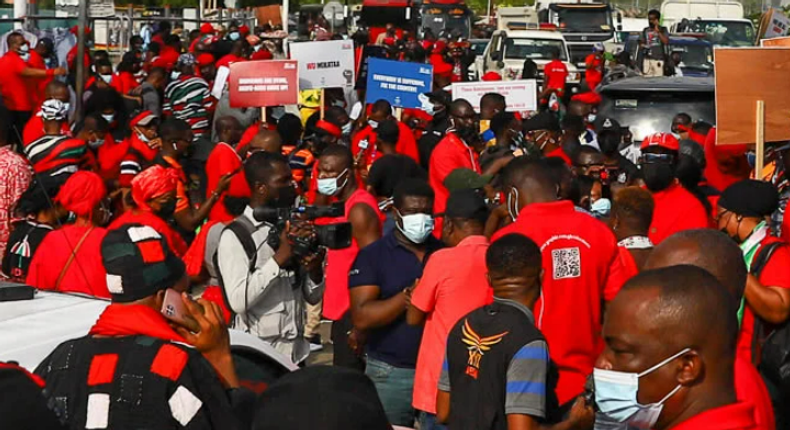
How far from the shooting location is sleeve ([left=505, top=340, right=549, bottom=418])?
4.55 m

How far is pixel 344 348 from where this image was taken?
6.47 metres

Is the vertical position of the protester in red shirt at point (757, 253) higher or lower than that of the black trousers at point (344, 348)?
higher

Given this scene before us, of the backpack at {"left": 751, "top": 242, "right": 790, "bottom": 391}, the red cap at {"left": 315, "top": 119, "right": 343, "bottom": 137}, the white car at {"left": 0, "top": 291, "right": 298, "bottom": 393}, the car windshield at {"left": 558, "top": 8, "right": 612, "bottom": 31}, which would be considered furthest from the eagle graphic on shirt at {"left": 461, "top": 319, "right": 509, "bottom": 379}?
A: the car windshield at {"left": 558, "top": 8, "right": 612, "bottom": 31}

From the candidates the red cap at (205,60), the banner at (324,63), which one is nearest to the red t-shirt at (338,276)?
the banner at (324,63)

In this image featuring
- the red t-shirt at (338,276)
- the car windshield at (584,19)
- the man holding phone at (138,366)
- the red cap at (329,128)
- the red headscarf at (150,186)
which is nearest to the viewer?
the man holding phone at (138,366)

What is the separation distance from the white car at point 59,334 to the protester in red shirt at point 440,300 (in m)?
0.60

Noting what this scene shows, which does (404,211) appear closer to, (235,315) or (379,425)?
(235,315)

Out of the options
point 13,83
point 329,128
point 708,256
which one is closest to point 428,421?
point 708,256

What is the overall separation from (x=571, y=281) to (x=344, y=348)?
160 cm

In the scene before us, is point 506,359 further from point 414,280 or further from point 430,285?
point 414,280

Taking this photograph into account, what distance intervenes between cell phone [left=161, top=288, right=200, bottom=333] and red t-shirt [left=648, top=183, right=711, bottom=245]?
3760 millimetres

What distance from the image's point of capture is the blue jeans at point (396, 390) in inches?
226

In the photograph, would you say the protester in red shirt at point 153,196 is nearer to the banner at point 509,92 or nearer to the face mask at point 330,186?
the face mask at point 330,186

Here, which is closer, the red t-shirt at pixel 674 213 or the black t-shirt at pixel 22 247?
the black t-shirt at pixel 22 247
